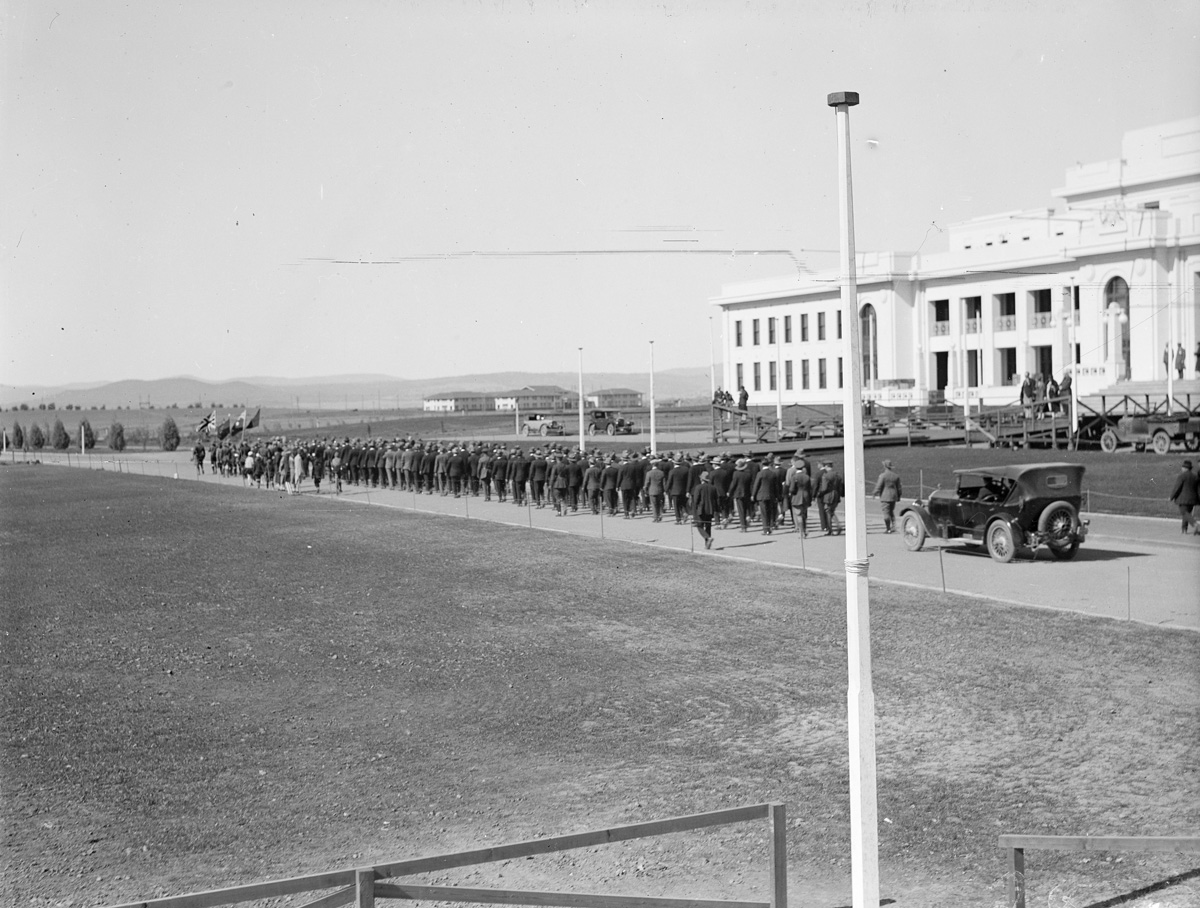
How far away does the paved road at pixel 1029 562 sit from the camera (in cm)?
1703

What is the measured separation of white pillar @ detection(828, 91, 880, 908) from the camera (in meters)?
6.98

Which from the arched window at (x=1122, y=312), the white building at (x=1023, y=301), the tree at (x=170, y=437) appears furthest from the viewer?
the tree at (x=170, y=437)

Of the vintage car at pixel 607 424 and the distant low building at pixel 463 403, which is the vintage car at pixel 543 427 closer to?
the vintage car at pixel 607 424

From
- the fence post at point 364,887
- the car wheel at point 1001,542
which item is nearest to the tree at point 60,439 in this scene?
the car wheel at point 1001,542

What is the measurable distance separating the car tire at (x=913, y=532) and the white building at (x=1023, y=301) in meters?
26.7

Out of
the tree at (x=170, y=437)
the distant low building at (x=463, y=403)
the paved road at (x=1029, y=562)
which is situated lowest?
the paved road at (x=1029, y=562)

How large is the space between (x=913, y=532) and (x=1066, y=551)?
2.66 metres

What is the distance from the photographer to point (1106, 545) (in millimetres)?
22438

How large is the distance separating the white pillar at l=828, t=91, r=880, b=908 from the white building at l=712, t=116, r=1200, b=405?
138 feet

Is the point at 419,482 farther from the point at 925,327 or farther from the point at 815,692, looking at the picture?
the point at 925,327

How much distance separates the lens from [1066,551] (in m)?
20.8

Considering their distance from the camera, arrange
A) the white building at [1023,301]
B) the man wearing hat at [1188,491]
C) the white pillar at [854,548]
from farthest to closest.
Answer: the white building at [1023,301] < the man wearing hat at [1188,491] < the white pillar at [854,548]

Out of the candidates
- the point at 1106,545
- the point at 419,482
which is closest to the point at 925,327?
the point at 419,482

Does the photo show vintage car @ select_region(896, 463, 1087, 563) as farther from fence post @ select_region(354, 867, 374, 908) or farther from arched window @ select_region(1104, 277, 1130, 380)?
arched window @ select_region(1104, 277, 1130, 380)
